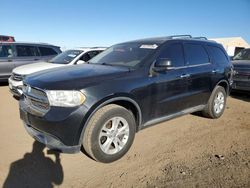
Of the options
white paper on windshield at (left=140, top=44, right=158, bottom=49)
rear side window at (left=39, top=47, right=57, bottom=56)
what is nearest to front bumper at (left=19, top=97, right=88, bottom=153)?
white paper on windshield at (left=140, top=44, right=158, bottom=49)

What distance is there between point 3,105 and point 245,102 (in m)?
7.38

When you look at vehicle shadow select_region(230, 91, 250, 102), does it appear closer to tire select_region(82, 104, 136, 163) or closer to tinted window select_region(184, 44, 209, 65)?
tinted window select_region(184, 44, 209, 65)

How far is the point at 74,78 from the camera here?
358 centimetres

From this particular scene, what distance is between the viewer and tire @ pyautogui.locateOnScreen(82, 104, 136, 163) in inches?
135

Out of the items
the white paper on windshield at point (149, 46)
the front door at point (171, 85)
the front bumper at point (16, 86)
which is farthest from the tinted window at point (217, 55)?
the front bumper at point (16, 86)

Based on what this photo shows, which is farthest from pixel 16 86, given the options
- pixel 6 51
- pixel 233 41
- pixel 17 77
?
pixel 233 41

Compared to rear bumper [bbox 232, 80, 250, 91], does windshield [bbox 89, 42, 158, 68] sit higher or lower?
higher

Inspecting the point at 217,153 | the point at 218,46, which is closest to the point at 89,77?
the point at 217,153

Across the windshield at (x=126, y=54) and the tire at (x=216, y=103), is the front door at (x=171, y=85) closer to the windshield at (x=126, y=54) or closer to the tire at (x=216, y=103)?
the windshield at (x=126, y=54)

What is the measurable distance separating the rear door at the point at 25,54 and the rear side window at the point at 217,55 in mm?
7138

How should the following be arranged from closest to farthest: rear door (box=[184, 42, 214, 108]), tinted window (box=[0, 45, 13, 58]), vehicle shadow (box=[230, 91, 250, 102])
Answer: rear door (box=[184, 42, 214, 108])
vehicle shadow (box=[230, 91, 250, 102])
tinted window (box=[0, 45, 13, 58])

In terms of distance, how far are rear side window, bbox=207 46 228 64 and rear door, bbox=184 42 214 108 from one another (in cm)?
23

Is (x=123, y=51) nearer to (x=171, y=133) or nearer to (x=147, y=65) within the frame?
(x=147, y=65)

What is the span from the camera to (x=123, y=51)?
496cm
